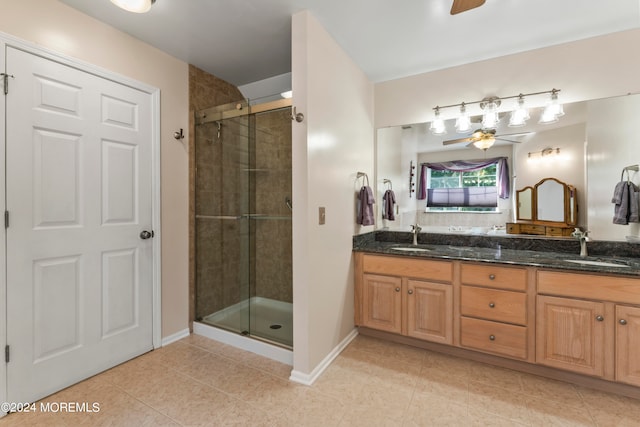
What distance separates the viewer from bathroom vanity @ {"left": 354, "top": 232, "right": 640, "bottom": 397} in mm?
1746

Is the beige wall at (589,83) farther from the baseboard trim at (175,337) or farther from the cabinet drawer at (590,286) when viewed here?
the baseboard trim at (175,337)

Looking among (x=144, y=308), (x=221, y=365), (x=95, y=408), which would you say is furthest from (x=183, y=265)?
(x=95, y=408)

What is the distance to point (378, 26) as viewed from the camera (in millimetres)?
2057

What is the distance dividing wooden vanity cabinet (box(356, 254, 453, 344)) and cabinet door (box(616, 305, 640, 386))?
0.94 m

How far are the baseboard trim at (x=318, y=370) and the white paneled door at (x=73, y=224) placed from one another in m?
1.32

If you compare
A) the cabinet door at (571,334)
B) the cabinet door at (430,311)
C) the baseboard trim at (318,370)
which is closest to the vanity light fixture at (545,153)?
the cabinet door at (571,334)

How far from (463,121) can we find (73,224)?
318 centimetres

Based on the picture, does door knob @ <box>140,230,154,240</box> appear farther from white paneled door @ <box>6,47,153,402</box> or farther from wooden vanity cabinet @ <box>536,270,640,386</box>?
wooden vanity cabinet @ <box>536,270,640,386</box>

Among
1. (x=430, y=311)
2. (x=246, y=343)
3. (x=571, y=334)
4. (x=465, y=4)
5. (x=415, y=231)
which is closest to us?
(x=465, y=4)

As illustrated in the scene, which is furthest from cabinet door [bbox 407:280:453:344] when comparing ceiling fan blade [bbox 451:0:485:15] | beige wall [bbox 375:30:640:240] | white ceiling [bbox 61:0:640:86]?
white ceiling [bbox 61:0:640:86]

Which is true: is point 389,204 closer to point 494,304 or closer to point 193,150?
point 494,304

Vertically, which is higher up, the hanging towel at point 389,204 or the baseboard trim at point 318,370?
the hanging towel at point 389,204

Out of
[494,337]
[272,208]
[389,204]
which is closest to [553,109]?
[389,204]

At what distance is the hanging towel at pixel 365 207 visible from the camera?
2.61 metres
